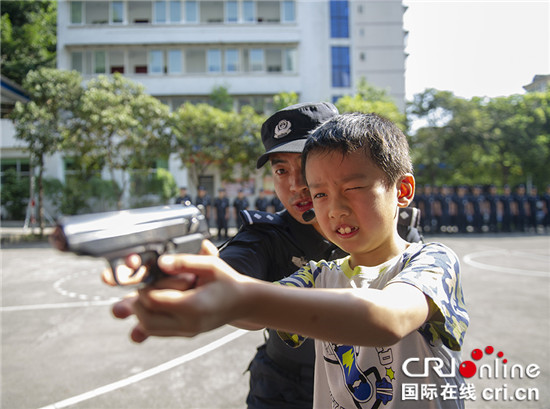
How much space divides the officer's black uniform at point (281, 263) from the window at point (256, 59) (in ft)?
82.4

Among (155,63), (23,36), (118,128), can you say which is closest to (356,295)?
(118,128)

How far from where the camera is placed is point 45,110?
15.4 m

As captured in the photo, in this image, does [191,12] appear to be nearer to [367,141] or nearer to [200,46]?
[200,46]

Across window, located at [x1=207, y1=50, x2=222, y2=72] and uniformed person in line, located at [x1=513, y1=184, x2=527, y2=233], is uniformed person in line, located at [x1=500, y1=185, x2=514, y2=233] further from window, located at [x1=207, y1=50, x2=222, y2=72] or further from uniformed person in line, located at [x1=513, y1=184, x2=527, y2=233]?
window, located at [x1=207, y1=50, x2=222, y2=72]

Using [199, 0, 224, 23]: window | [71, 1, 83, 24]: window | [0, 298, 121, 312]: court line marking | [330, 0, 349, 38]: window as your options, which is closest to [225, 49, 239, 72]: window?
[199, 0, 224, 23]: window

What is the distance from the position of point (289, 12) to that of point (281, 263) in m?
26.6

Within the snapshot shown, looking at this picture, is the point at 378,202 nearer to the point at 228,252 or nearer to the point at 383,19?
the point at 228,252

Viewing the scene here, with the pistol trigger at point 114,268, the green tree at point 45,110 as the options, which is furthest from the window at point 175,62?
the pistol trigger at point 114,268

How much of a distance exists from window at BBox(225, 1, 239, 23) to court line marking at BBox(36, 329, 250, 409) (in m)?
23.9

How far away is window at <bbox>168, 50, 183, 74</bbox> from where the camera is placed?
989 inches

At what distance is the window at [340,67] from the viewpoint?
29.3 m

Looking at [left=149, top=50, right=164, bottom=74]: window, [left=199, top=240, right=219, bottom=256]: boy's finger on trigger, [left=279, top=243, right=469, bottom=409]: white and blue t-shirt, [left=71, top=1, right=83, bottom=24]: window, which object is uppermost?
[left=71, top=1, right=83, bottom=24]: window

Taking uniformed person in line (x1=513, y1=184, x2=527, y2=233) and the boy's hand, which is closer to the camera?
the boy's hand

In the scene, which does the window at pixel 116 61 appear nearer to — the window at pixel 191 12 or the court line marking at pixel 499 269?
the window at pixel 191 12
